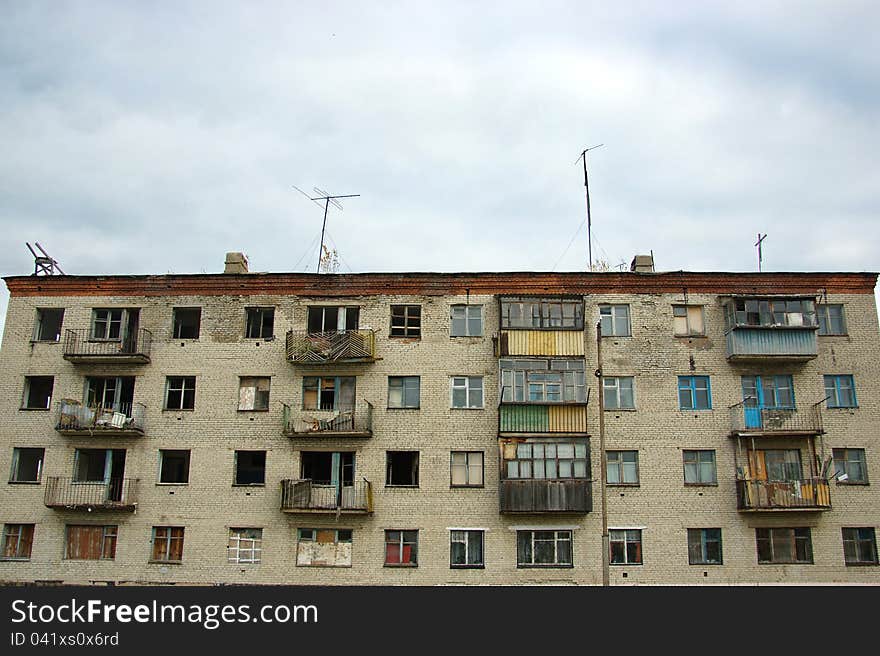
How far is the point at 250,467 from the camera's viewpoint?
33031 millimetres

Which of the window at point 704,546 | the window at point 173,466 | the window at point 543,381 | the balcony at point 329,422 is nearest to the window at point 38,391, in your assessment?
the window at point 173,466

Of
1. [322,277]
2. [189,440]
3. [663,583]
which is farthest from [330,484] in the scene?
[663,583]

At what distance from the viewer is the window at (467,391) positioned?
33.2 metres

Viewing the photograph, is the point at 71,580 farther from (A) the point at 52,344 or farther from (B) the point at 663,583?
(B) the point at 663,583

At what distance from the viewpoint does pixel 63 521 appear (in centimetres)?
3234

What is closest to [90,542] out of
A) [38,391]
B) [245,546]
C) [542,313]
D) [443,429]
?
[245,546]

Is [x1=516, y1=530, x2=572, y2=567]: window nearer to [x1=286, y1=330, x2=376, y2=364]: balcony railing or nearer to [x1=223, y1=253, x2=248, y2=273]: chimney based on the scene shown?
[x1=286, y1=330, x2=376, y2=364]: balcony railing

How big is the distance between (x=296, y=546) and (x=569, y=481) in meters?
10.4

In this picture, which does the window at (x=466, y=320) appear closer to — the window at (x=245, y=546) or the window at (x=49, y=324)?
the window at (x=245, y=546)

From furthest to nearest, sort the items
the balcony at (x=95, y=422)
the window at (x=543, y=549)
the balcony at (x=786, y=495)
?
the balcony at (x=95, y=422) < the window at (x=543, y=549) < the balcony at (x=786, y=495)

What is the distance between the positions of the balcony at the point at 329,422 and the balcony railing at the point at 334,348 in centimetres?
189

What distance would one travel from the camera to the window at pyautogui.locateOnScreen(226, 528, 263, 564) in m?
31.8

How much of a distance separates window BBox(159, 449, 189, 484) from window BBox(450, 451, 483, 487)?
10.4 m

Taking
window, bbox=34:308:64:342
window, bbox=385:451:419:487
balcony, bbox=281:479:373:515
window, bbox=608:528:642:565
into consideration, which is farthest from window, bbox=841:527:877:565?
window, bbox=34:308:64:342
